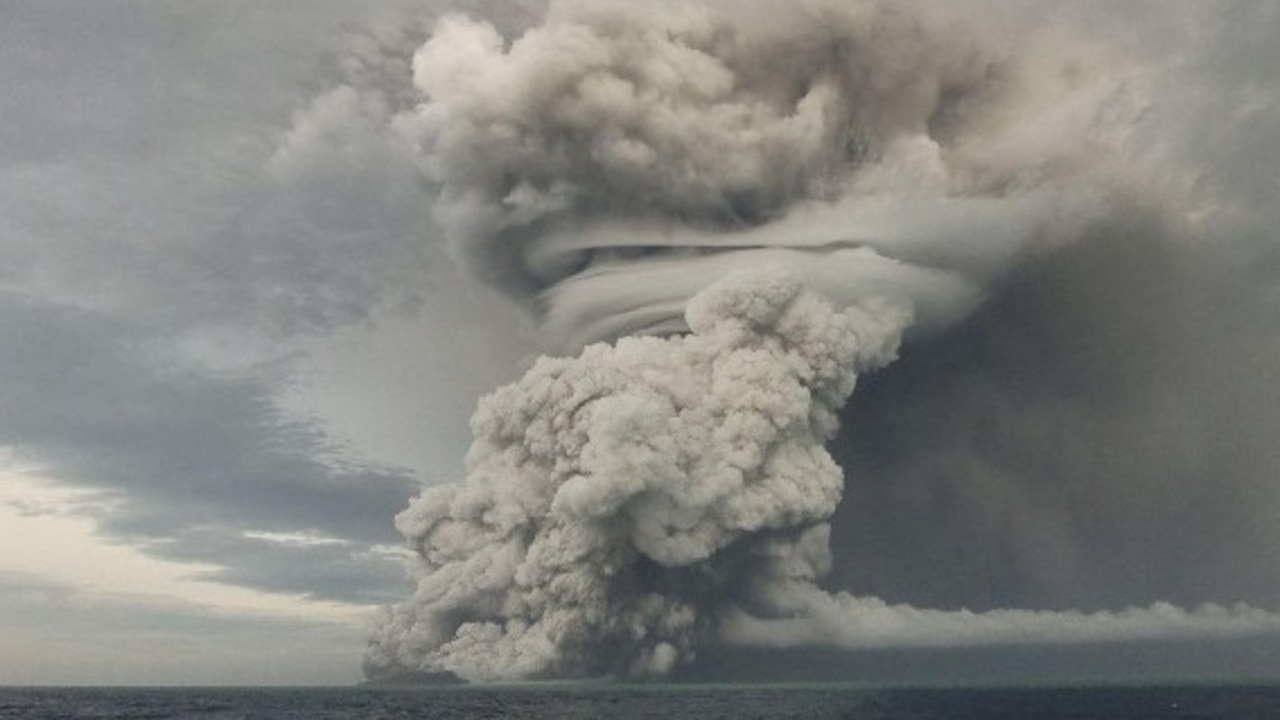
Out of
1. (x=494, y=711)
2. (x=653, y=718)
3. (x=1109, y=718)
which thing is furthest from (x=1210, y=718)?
(x=494, y=711)

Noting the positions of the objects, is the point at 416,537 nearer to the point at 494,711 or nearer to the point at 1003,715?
the point at 494,711

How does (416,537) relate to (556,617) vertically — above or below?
above

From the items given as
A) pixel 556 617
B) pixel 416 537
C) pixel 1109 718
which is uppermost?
pixel 416 537

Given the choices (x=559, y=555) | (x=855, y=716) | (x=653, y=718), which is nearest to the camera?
(x=653, y=718)

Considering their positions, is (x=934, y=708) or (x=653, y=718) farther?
(x=934, y=708)

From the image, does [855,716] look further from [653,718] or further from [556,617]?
[556,617]

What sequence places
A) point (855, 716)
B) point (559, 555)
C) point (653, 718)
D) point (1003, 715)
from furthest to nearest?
point (559, 555)
point (1003, 715)
point (855, 716)
point (653, 718)

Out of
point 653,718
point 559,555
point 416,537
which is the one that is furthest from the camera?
point 416,537

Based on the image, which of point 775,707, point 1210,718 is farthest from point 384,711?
point 1210,718

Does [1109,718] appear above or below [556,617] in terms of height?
below
